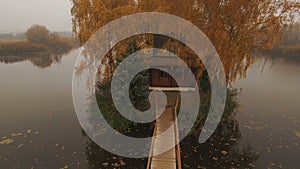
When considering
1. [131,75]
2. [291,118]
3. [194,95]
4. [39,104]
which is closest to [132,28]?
[131,75]

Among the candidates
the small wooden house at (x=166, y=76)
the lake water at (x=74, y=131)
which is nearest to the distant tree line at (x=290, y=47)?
the lake water at (x=74, y=131)

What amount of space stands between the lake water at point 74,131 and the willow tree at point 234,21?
5593 mm

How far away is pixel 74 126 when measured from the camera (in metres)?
17.5

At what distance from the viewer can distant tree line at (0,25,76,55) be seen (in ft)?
232

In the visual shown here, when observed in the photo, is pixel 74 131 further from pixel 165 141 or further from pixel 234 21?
pixel 234 21

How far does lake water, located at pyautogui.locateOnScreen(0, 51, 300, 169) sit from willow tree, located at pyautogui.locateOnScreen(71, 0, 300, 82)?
5593 millimetres

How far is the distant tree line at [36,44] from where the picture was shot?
232 feet

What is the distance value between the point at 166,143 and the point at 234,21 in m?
10.6

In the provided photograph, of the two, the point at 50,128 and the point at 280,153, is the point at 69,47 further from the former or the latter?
the point at 280,153

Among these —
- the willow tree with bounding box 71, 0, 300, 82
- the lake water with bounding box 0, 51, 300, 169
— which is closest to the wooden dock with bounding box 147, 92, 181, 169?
the lake water with bounding box 0, 51, 300, 169

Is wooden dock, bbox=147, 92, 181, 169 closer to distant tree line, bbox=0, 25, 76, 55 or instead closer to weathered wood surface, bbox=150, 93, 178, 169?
weathered wood surface, bbox=150, 93, 178, 169

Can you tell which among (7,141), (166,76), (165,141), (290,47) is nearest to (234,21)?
(166,76)

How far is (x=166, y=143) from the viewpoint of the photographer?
1339 centimetres

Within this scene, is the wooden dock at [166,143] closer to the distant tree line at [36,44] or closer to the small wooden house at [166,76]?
the small wooden house at [166,76]
